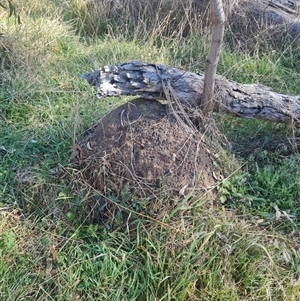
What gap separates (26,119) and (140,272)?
1.71 metres

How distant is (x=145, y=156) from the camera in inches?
102

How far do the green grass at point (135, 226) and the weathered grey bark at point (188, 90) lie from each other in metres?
0.23

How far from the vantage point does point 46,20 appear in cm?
462

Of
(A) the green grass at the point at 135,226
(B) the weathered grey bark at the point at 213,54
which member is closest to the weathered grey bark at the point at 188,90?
(B) the weathered grey bark at the point at 213,54

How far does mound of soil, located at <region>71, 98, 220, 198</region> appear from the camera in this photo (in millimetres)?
2514

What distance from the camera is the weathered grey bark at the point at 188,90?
2.70 m

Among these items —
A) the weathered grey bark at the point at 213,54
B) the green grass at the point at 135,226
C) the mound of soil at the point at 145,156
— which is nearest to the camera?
the green grass at the point at 135,226

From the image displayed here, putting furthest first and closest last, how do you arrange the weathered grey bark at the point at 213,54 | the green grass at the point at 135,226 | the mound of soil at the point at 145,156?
the weathered grey bark at the point at 213,54 → the mound of soil at the point at 145,156 → the green grass at the point at 135,226

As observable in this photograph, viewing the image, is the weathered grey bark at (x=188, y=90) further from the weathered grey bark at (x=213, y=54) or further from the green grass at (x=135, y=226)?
the green grass at (x=135, y=226)

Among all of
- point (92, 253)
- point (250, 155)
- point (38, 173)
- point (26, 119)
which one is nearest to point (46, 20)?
point (26, 119)

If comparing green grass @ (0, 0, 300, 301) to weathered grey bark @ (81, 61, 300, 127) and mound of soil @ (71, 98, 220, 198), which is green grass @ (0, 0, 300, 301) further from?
weathered grey bark @ (81, 61, 300, 127)

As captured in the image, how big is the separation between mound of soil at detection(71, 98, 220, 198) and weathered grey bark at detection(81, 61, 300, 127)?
0.14 metres

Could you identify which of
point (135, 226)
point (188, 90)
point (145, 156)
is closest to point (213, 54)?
point (188, 90)

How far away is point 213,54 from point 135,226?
1139 millimetres
